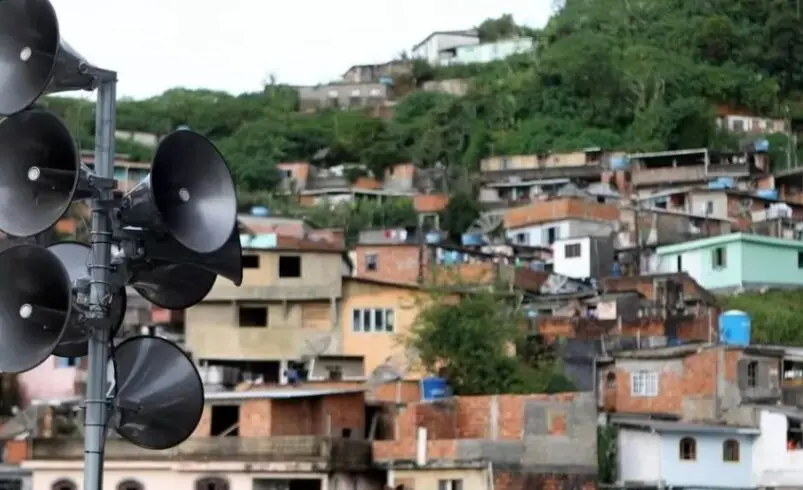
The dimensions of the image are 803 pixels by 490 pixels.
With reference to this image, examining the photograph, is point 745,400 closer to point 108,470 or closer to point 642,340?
point 642,340

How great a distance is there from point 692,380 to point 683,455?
1952 millimetres

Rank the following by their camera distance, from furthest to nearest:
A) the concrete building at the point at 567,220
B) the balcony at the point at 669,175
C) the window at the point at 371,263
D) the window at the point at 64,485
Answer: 1. the balcony at the point at 669,175
2. the concrete building at the point at 567,220
3. the window at the point at 371,263
4. the window at the point at 64,485

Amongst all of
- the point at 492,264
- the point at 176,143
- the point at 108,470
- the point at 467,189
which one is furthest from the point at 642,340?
the point at 176,143

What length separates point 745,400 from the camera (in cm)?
3022

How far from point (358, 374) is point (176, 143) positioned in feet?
103

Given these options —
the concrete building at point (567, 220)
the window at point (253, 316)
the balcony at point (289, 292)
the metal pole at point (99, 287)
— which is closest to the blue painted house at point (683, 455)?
the balcony at point (289, 292)

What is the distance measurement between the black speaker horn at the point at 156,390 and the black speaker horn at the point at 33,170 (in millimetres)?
476

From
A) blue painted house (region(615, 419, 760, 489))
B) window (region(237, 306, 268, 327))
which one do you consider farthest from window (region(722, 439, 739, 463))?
window (region(237, 306, 268, 327))

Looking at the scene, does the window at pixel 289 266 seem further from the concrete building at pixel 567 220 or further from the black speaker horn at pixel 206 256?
the black speaker horn at pixel 206 256

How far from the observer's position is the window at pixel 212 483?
2852cm

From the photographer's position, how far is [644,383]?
31328mm

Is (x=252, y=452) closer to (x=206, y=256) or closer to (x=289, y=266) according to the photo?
(x=289, y=266)

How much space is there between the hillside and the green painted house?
690 inches

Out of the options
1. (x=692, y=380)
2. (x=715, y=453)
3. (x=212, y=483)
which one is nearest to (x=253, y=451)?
(x=212, y=483)
